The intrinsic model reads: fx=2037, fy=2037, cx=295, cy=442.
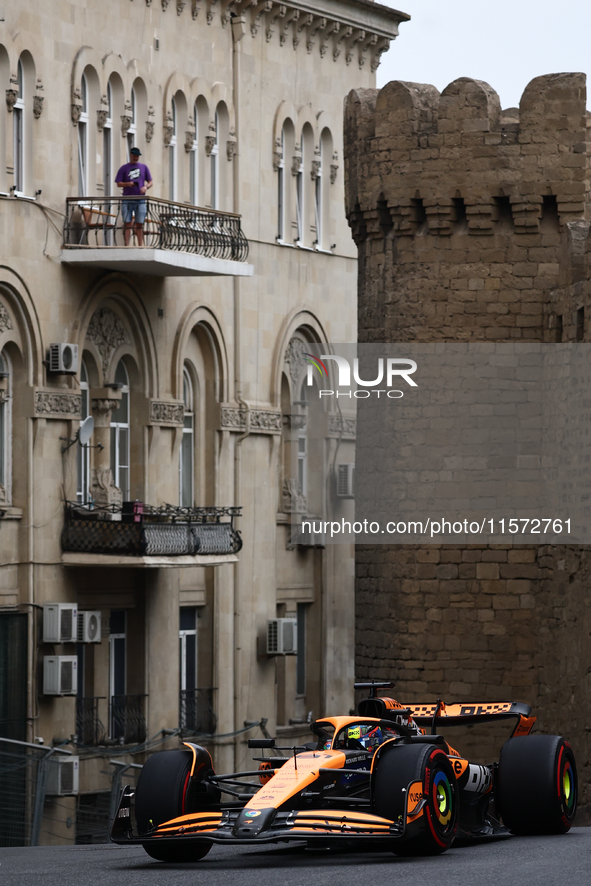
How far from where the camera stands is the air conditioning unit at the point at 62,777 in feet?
91.1

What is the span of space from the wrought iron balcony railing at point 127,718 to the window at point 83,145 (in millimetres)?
7756

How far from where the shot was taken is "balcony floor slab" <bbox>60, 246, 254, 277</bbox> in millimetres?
29672

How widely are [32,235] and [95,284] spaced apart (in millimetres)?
1683

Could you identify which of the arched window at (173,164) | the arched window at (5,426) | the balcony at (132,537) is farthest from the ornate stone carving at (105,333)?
the arched window at (173,164)

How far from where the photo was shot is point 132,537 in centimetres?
3016

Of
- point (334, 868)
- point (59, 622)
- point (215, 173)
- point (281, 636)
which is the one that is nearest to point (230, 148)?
point (215, 173)

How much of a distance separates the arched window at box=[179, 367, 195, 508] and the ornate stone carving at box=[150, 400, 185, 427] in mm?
955

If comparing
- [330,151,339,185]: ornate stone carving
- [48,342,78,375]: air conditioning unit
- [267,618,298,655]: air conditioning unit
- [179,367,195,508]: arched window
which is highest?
[330,151,339,185]: ornate stone carving

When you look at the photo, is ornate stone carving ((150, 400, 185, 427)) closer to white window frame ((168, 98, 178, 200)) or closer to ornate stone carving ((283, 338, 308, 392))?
white window frame ((168, 98, 178, 200))

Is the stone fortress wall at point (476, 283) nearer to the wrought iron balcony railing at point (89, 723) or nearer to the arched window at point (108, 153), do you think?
the wrought iron balcony railing at point (89, 723)

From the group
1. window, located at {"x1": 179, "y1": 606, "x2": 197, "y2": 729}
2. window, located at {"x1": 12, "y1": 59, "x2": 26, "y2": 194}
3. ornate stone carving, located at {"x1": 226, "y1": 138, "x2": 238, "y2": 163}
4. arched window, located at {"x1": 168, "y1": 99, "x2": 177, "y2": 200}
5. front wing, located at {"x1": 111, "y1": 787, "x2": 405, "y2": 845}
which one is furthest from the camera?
ornate stone carving, located at {"x1": 226, "y1": 138, "x2": 238, "y2": 163}

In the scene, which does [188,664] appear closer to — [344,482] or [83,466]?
[83,466]

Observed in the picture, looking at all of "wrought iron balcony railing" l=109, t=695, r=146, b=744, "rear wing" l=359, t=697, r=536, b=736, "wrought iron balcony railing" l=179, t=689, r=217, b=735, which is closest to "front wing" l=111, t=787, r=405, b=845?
"rear wing" l=359, t=697, r=536, b=736

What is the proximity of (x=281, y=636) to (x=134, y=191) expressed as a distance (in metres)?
8.80
